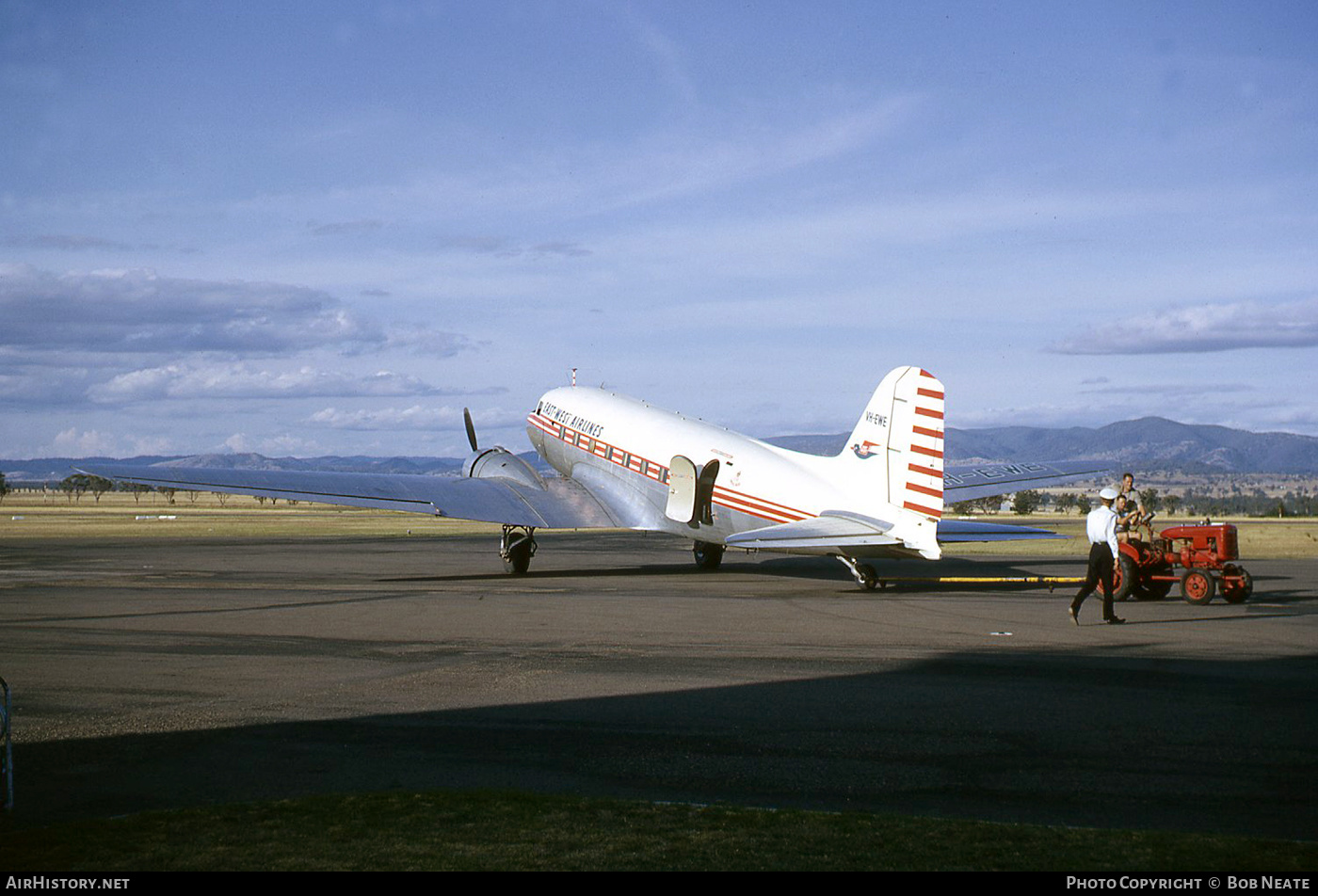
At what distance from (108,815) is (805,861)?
16.3ft

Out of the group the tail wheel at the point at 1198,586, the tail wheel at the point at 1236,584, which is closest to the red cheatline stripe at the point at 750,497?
the tail wheel at the point at 1198,586

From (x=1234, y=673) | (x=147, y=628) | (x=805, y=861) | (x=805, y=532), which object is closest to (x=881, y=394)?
(x=805, y=532)

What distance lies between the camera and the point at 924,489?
2423 cm

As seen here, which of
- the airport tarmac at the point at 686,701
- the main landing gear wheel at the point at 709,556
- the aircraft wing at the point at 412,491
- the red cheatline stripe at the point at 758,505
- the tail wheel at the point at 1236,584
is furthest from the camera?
the main landing gear wheel at the point at 709,556

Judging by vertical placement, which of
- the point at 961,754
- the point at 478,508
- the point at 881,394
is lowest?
the point at 961,754

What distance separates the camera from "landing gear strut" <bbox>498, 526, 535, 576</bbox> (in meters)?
32.0

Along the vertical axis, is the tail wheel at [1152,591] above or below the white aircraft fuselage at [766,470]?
below

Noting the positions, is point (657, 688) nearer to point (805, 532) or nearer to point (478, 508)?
point (805, 532)

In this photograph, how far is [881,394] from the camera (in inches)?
994

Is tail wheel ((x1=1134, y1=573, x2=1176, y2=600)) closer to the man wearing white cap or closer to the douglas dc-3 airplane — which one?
the douglas dc-3 airplane

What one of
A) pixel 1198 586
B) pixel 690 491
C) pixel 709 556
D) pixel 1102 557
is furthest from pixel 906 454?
pixel 709 556

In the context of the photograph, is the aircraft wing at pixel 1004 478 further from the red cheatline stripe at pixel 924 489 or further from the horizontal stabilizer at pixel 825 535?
the red cheatline stripe at pixel 924 489

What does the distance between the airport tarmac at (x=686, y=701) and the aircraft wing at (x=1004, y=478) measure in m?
9.00

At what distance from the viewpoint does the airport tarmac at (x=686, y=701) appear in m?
9.34
